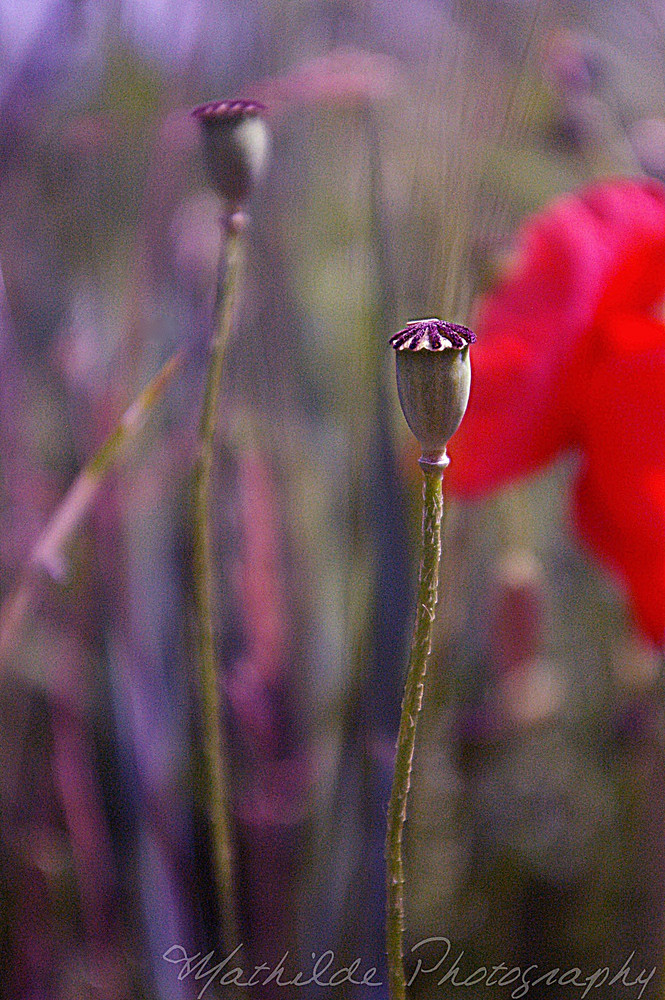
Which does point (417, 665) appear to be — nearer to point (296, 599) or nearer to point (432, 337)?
point (432, 337)

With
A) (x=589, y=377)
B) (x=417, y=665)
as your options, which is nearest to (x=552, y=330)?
(x=589, y=377)

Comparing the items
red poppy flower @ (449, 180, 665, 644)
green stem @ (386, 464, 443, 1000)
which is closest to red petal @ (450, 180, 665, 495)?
red poppy flower @ (449, 180, 665, 644)

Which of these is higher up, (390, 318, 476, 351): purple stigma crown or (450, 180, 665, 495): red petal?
(450, 180, 665, 495): red petal

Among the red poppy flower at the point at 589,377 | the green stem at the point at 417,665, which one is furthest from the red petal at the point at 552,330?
the green stem at the point at 417,665

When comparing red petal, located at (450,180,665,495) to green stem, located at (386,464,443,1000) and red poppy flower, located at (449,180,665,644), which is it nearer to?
red poppy flower, located at (449,180,665,644)

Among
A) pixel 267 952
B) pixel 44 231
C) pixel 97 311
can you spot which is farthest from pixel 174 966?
pixel 44 231
